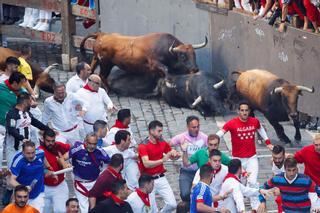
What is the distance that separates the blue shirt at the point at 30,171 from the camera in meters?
16.6

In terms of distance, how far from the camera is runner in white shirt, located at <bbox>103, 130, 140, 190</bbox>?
56.1 ft

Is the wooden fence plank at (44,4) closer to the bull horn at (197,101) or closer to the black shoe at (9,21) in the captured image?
the black shoe at (9,21)

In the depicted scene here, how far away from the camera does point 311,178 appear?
17141mm

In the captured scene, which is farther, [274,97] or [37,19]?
[37,19]

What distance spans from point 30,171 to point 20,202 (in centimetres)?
150

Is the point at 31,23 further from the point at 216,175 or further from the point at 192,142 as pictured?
the point at 216,175

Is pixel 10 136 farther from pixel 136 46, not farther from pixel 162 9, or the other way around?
pixel 162 9

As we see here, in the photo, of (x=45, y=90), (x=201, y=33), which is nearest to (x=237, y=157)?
(x=45, y=90)

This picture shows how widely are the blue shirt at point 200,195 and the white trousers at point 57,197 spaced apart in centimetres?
213

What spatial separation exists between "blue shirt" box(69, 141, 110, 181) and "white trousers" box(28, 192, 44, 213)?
623mm

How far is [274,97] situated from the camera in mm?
21625

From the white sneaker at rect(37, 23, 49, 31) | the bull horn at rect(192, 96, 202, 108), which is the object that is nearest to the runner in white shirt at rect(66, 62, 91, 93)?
the bull horn at rect(192, 96, 202, 108)

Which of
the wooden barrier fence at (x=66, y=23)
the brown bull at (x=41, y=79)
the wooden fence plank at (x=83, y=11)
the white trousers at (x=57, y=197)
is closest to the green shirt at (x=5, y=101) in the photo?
the white trousers at (x=57, y=197)

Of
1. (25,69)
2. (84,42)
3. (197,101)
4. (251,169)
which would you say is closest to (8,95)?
(25,69)
